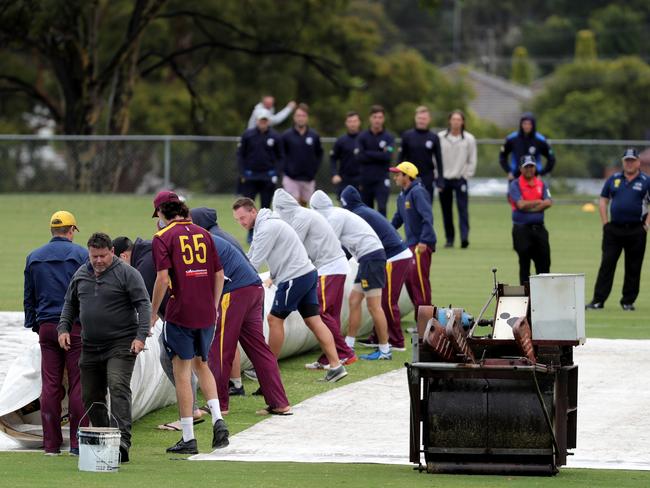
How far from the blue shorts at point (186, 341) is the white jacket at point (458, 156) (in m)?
13.9

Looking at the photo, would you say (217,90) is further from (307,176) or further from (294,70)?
(307,176)

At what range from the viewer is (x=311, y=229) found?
14148 mm

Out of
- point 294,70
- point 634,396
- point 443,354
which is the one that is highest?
point 294,70

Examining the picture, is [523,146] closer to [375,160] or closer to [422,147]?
[422,147]

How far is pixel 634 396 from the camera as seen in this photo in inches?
512

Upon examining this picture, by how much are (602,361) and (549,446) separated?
537cm

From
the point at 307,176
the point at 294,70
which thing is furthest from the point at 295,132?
the point at 294,70

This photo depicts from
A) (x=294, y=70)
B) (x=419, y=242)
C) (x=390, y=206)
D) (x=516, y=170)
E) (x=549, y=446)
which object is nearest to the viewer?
(x=549, y=446)

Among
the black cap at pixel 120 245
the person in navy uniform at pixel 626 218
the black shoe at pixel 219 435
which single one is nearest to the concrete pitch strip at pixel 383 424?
the black shoe at pixel 219 435

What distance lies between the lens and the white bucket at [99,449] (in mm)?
9797

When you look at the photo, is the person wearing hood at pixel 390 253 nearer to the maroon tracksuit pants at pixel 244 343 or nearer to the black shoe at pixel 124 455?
the maroon tracksuit pants at pixel 244 343

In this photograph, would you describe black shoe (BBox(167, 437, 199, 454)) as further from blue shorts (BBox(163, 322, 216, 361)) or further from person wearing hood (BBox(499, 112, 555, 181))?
person wearing hood (BBox(499, 112, 555, 181))

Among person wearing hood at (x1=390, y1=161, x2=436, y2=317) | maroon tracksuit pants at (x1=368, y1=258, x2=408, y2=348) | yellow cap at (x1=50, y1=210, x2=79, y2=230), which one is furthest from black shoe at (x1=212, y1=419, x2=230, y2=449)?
person wearing hood at (x1=390, y1=161, x2=436, y2=317)

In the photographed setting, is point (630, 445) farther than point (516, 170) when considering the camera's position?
No
